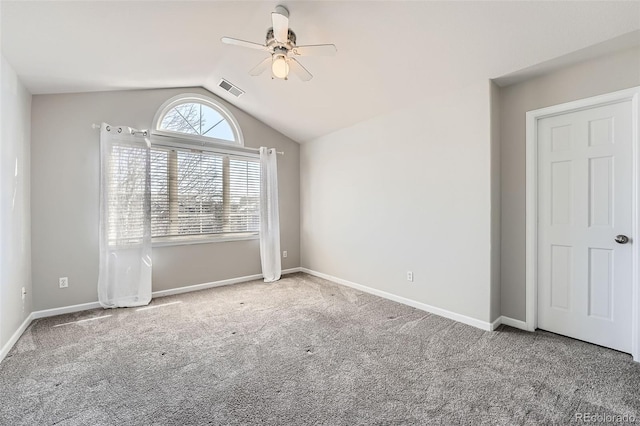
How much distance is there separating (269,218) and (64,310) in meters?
2.71

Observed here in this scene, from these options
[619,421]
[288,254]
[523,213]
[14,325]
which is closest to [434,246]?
[523,213]

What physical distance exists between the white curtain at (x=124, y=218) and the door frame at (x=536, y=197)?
425cm

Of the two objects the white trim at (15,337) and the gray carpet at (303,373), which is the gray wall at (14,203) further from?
the gray carpet at (303,373)

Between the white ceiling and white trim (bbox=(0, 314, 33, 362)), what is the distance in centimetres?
238

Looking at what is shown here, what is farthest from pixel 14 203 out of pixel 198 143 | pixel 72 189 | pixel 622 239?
pixel 622 239

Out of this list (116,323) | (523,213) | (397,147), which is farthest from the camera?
(397,147)

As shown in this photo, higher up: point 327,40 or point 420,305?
point 327,40

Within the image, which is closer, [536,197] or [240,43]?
[240,43]

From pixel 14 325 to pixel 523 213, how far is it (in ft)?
15.9

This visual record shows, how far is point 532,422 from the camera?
59.9 inches

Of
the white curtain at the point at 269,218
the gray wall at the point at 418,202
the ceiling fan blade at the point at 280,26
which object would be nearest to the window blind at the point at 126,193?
the white curtain at the point at 269,218

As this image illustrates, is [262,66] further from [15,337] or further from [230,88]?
[15,337]

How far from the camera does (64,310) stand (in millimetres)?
3158

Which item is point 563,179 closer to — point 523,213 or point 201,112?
point 523,213
